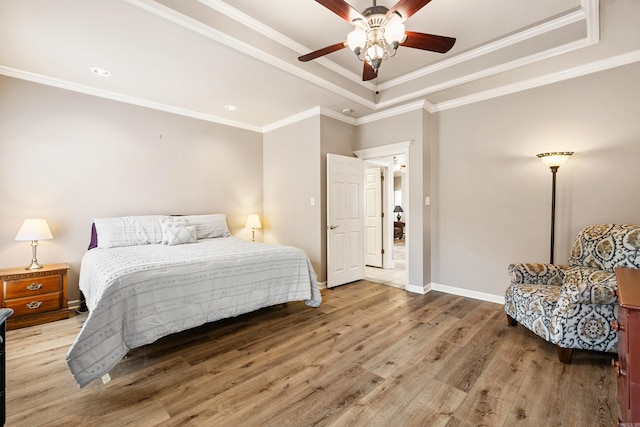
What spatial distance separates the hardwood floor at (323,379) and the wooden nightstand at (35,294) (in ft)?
0.43

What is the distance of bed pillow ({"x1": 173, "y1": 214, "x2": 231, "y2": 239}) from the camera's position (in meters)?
4.04

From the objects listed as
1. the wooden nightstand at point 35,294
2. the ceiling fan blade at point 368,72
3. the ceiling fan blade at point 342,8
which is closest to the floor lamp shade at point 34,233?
the wooden nightstand at point 35,294

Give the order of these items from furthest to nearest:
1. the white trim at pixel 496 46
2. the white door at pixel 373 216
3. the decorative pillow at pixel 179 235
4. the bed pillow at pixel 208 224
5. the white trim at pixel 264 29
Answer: the white door at pixel 373 216, the bed pillow at pixel 208 224, the decorative pillow at pixel 179 235, the white trim at pixel 496 46, the white trim at pixel 264 29

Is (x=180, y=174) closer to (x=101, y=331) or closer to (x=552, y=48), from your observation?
(x=101, y=331)

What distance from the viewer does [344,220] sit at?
434 centimetres

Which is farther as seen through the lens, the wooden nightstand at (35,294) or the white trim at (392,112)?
the white trim at (392,112)

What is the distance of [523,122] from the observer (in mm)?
3355

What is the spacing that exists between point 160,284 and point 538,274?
3.38 metres

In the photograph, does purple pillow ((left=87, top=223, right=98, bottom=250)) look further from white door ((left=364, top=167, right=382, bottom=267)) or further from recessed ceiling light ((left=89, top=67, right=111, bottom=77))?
white door ((left=364, top=167, right=382, bottom=267))

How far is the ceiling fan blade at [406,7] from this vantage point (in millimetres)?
1730

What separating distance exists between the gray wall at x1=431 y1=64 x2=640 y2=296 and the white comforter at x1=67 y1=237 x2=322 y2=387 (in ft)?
7.06

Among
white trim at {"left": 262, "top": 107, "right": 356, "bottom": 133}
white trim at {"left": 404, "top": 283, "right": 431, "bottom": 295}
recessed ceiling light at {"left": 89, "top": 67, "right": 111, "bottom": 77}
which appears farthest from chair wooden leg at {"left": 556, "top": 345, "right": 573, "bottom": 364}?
recessed ceiling light at {"left": 89, "top": 67, "right": 111, "bottom": 77}

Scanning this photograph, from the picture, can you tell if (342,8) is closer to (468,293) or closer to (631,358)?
(631,358)

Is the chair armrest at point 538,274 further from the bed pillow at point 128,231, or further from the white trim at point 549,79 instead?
the bed pillow at point 128,231
